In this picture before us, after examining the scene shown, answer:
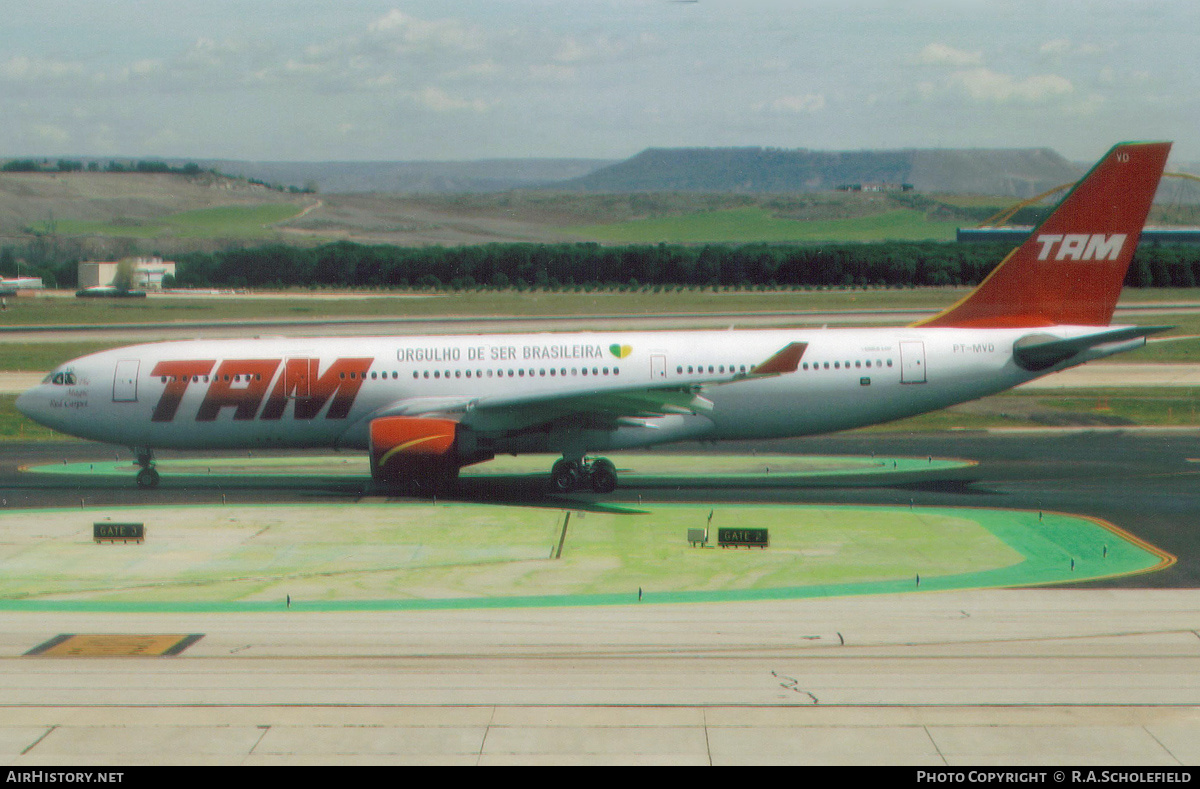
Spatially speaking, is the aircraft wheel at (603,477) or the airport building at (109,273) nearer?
the aircraft wheel at (603,477)

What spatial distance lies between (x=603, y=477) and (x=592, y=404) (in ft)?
8.22

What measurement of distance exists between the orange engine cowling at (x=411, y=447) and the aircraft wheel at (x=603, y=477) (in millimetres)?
3681

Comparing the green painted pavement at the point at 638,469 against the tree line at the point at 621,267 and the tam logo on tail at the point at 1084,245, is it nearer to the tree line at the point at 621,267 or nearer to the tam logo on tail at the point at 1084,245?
the tam logo on tail at the point at 1084,245

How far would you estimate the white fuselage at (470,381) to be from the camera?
99.9ft

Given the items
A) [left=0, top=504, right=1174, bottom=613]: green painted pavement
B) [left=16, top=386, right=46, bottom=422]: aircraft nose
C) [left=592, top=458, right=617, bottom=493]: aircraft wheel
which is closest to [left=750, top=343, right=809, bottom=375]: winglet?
[left=0, top=504, right=1174, bottom=613]: green painted pavement

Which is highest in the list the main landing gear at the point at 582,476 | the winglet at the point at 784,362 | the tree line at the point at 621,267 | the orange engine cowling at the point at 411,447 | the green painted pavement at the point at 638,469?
the tree line at the point at 621,267

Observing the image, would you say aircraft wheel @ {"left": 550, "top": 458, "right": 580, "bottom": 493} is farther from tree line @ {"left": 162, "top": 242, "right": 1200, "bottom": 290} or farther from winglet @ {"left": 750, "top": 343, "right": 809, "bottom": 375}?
tree line @ {"left": 162, "top": 242, "right": 1200, "bottom": 290}

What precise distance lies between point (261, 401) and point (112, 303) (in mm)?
77858

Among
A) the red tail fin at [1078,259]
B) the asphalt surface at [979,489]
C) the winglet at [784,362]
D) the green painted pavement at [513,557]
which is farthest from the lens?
the red tail fin at [1078,259]

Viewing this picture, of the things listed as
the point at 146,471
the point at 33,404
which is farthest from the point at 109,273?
the point at 146,471

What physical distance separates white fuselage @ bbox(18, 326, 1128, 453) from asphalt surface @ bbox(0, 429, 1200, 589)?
154 cm

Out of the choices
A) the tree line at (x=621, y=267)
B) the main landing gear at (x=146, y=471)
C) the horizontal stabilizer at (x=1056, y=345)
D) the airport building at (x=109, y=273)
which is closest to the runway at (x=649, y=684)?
the horizontal stabilizer at (x=1056, y=345)

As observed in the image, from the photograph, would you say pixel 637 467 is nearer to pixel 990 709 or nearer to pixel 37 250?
pixel 990 709

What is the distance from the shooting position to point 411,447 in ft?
93.7
